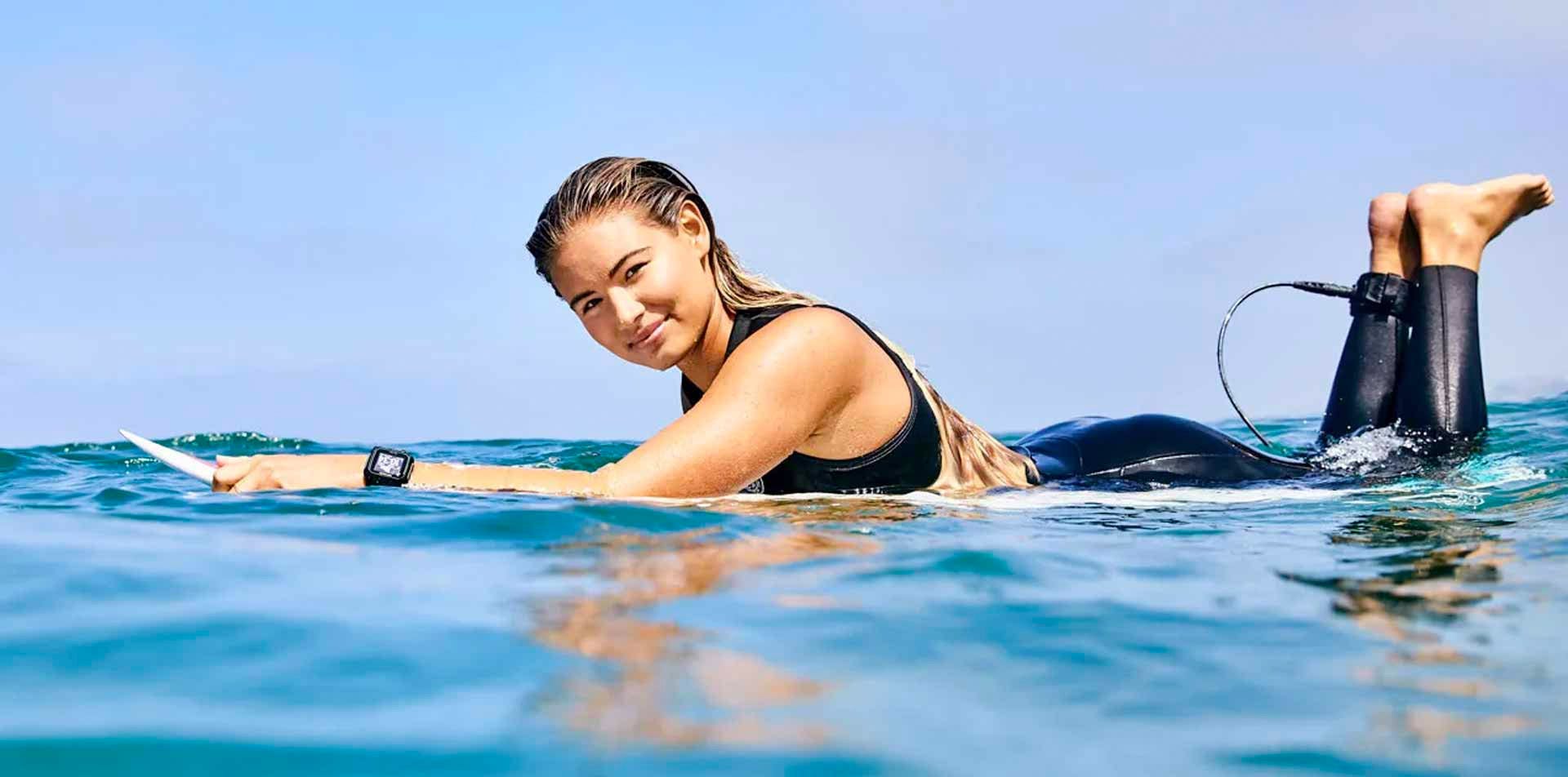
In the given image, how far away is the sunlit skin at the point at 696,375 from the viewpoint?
3844 millimetres

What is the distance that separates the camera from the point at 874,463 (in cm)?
436

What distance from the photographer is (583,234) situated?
4.09 m

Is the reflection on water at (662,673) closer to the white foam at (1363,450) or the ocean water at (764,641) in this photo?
the ocean water at (764,641)

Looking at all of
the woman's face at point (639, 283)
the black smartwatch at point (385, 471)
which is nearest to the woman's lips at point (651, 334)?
the woman's face at point (639, 283)

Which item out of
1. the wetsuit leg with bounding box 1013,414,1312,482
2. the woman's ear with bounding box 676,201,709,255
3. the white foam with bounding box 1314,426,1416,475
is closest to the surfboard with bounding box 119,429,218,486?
the woman's ear with bounding box 676,201,709,255

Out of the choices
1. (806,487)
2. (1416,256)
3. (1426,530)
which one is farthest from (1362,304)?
(806,487)

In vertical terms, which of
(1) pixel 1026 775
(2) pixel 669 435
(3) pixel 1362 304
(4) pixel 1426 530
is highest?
(3) pixel 1362 304

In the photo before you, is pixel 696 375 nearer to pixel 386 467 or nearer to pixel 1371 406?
pixel 386 467

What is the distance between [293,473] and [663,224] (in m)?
1.37

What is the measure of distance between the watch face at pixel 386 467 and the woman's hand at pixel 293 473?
0.05m

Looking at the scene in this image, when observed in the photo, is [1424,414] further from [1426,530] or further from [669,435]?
[669,435]

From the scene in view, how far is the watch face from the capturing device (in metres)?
3.90

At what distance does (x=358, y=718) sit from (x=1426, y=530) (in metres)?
2.94

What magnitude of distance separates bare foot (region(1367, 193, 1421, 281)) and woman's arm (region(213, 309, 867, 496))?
2840 millimetres
